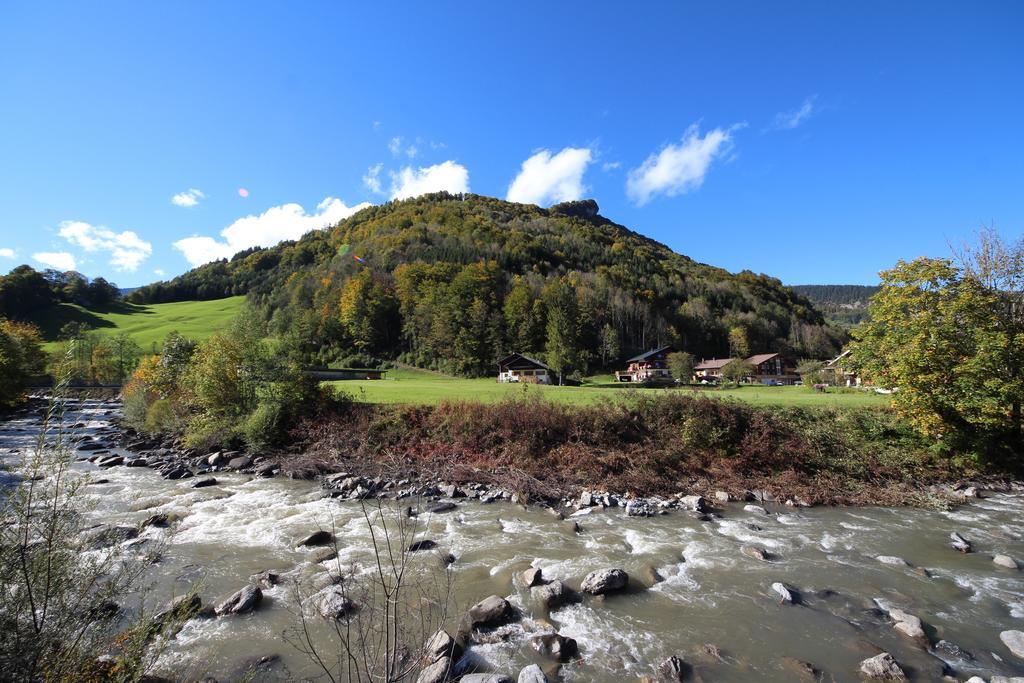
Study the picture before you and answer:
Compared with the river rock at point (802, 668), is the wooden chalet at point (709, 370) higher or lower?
higher

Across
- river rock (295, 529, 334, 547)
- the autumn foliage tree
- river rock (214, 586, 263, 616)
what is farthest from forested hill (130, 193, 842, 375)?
river rock (214, 586, 263, 616)

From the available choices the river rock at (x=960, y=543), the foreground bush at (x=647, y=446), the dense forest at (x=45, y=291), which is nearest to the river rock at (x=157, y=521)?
the foreground bush at (x=647, y=446)

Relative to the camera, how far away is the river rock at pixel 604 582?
852 centimetres

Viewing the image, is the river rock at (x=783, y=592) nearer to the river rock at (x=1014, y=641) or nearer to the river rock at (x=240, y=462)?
the river rock at (x=1014, y=641)

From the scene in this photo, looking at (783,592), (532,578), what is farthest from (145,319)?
(783,592)

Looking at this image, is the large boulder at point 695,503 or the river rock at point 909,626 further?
the large boulder at point 695,503

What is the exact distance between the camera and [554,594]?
8.22m

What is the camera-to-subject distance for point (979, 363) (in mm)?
15766

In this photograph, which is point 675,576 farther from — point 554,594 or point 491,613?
point 491,613

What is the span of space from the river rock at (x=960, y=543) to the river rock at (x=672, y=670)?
30.3 ft

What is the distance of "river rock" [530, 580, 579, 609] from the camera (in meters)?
8.15

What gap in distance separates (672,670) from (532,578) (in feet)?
10.5

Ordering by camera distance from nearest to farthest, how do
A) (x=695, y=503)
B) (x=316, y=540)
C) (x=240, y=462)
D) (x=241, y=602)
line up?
(x=241, y=602), (x=316, y=540), (x=695, y=503), (x=240, y=462)

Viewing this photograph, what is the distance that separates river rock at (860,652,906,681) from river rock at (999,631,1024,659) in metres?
2.28
